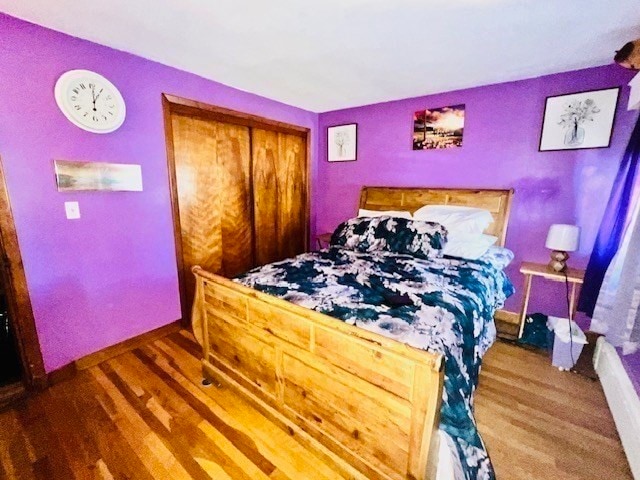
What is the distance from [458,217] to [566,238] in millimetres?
773

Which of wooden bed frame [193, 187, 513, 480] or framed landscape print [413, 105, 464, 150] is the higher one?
framed landscape print [413, 105, 464, 150]

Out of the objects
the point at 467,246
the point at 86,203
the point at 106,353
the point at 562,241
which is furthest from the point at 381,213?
the point at 106,353

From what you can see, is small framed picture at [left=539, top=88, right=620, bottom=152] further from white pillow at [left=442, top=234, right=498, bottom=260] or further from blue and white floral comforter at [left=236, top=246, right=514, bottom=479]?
blue and white floral comforter at [left=236, top=246, right=514, bottom=479]

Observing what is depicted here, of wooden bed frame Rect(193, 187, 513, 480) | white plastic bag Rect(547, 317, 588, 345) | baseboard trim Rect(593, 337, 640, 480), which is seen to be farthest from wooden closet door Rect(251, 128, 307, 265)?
baseboard trim Rect(593, 337, 640, 480)

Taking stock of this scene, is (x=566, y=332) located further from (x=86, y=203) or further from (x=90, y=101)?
(x=90, y=101)

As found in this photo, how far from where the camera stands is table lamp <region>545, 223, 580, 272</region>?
2.18 metres

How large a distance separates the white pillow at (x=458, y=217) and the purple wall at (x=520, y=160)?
339mm

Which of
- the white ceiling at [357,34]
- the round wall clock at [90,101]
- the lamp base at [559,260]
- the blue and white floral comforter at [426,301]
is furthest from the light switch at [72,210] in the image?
the lamp base at [559,260]

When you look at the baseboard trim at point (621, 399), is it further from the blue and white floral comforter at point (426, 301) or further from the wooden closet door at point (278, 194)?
the wooden closet door at point (278, 194)

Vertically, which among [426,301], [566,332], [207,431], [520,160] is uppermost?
[520,160]

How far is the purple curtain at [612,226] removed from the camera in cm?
201

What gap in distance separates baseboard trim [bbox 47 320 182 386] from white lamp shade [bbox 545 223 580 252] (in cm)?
327

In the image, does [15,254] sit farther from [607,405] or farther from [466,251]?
[607,405]

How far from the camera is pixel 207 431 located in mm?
1580
